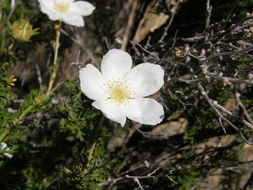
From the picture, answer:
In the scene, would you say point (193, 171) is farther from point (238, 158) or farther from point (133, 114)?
point (133, 114)

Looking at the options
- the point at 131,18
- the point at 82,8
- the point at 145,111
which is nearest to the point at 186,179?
the point at 145,111

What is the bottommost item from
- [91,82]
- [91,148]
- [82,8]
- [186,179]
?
[186,179]

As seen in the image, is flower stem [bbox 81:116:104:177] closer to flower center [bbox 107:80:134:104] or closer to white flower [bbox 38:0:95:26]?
flower center [bbox 107:80:134:104]

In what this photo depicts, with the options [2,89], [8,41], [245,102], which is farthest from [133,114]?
[8,41]

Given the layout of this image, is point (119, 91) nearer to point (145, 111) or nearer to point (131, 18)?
point (145, 111)

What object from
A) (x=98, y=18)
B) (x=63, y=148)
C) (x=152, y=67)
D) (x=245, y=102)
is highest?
(x=152, y=67)

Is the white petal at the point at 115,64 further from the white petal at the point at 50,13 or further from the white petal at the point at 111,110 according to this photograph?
the white petal at the point at 50,13
